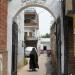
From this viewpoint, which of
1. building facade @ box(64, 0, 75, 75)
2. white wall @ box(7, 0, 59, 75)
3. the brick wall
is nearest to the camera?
the brick wall

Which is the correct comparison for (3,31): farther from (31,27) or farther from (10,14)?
(31,27)

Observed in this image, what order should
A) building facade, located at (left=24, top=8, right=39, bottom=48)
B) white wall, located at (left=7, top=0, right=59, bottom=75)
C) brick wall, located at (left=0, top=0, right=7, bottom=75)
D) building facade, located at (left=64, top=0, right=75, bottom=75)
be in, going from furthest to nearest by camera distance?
building facade, located at (left=24, top=8, right=39, bottom=48) → white wall, located at (left=7, top=0, right=59, bottom=75) → building facade, located at (left=64, top=0, right=75, bottom=75) → brick wall, located at (left=0, top=0, right=7, bottom=75)

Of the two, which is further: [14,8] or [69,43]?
[14,8]

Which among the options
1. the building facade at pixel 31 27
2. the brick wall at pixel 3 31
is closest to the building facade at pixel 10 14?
the brick wall at pixel 3 31

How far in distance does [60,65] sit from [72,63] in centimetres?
70

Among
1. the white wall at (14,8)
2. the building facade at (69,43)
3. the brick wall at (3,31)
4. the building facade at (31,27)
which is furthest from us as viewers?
the building facade at (31,27)

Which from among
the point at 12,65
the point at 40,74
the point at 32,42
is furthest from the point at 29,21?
the point at 12,65

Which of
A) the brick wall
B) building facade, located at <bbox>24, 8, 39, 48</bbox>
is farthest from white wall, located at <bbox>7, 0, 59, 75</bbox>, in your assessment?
building facade, located at <bbox>24, 8, 39, 48</bbox>

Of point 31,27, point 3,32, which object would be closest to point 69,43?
point 3,32

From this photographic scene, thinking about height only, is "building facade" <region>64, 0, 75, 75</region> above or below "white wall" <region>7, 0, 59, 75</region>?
below

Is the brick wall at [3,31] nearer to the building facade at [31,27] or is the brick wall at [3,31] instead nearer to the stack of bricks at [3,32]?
the stack of bricks at [3,32]

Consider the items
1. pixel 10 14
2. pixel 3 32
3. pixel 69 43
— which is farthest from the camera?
pixel 10 14

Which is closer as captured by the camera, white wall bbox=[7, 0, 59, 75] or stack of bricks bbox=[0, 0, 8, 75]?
stack of bricks bbox=[0, 0, 8, 75]

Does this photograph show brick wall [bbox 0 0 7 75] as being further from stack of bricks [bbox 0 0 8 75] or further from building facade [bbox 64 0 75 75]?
building facade [bbox 64 0 75 75]
